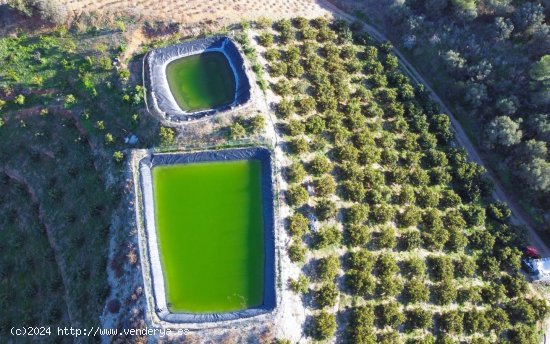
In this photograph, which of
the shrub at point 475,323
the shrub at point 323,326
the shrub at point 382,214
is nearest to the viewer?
the shrub at point 323,326

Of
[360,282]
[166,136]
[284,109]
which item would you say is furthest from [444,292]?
[166,136]

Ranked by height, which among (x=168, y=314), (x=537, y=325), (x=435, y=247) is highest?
(x=435, y=247)

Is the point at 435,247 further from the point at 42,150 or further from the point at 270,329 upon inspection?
the point at 42,150

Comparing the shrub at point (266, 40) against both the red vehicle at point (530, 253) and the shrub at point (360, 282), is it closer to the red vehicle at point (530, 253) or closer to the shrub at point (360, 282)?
the shrub at point (360, 282)

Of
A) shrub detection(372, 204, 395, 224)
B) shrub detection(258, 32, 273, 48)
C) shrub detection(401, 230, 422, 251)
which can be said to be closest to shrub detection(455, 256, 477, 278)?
shrub detection(401, 230, 422, 251)

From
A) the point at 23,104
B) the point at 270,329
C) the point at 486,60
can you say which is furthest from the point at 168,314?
the point at 486,60

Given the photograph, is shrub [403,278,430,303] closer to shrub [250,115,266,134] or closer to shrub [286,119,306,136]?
shrub [286,119,306,136]

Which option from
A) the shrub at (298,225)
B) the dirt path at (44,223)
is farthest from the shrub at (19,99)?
the shrub at (298,225)
